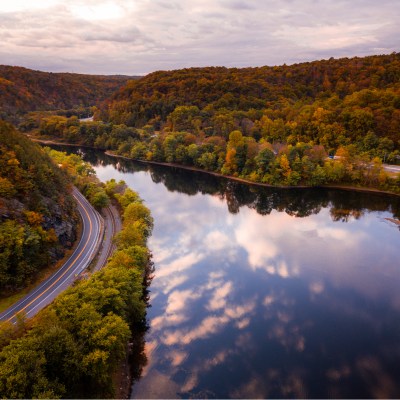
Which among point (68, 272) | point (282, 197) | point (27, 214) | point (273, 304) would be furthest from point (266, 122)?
point (68, 272)

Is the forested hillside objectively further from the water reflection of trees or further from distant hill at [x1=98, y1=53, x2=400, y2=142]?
distant hill at [x1=98, y1=53, x2=400, y2=142]

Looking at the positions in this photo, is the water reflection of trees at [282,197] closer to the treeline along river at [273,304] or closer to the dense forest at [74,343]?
the treeline along river at [273,304]

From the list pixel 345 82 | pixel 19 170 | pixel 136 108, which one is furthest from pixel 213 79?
pixel 19 170

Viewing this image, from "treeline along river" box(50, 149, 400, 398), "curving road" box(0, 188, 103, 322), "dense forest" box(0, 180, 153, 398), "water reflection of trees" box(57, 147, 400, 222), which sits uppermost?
"dense forest" box(0, 180, 153, 398)

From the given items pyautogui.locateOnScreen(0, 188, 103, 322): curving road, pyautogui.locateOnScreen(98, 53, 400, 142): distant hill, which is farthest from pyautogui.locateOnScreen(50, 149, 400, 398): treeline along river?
pyautogui.locateOnScreen(98, 53, 400, 142): distant hill

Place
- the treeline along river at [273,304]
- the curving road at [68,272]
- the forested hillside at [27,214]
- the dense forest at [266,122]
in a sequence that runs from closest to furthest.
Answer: the treeline along river at [273,304]
the curving road at [68,272]
the forested hillside at [27,214]
the dense forest at [266,122]

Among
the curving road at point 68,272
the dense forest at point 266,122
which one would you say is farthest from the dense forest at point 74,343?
the dense forest at point 266,122

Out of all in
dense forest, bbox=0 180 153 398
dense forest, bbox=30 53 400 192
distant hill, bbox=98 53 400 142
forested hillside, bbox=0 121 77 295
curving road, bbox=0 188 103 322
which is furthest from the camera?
distant hill, bbox=98 53 400 142
